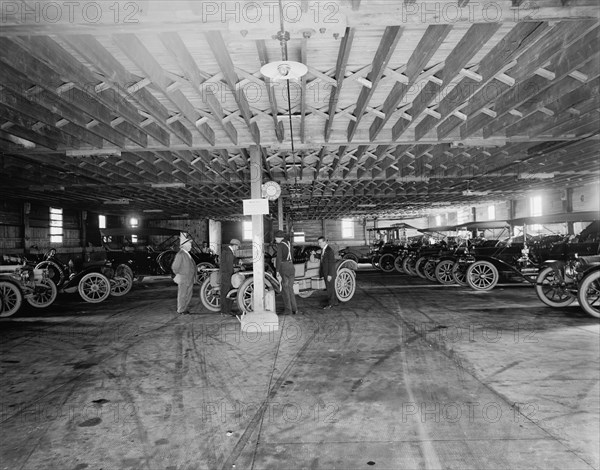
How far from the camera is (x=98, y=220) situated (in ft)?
65.8

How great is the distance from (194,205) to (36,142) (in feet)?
40.1

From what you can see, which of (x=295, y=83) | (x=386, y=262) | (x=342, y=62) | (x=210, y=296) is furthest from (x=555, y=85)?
(x=386, y=262)

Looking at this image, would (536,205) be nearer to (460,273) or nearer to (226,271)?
(460,273)

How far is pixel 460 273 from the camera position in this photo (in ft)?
36.4

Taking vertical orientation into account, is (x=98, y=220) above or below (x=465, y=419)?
above

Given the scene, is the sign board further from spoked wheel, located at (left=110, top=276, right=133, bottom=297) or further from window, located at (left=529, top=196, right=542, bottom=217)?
window, located at (left=529, top=196, right=542, bottom=217)

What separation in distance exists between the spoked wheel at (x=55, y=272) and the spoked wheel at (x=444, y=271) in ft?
34.3

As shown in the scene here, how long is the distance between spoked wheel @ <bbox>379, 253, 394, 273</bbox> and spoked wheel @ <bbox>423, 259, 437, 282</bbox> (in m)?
3.88

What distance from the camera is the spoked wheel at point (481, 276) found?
33.5ft

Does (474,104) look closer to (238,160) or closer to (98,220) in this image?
(238,160)

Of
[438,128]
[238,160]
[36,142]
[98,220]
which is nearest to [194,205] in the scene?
[98,220]

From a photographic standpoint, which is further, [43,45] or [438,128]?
[438,128]

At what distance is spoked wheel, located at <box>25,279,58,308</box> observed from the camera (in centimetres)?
892

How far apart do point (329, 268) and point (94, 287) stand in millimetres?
5962
